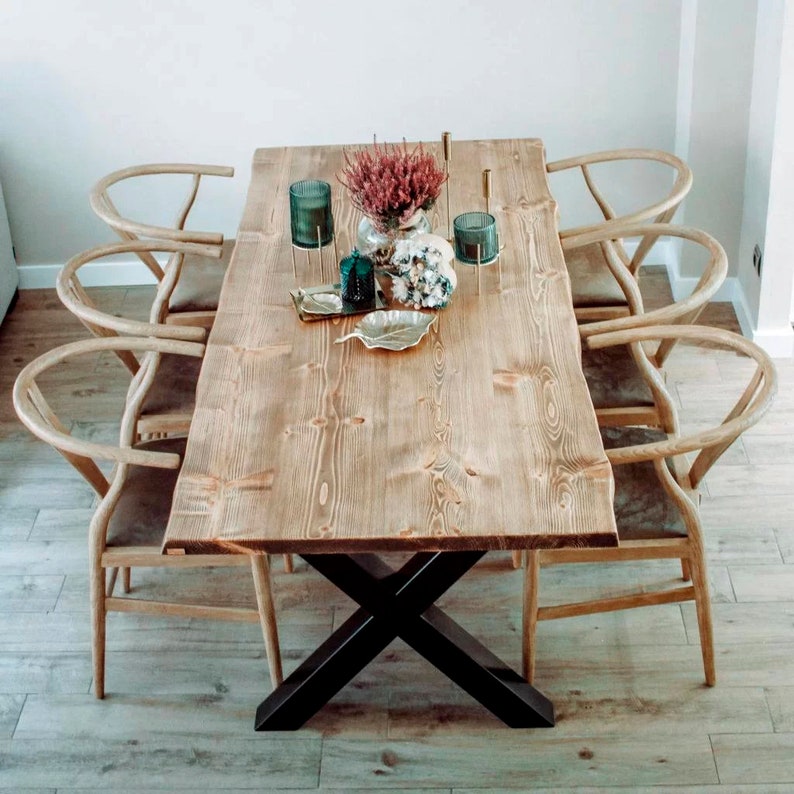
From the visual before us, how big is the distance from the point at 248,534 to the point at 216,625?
3.28ft

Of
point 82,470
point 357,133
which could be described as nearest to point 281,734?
point 82,470

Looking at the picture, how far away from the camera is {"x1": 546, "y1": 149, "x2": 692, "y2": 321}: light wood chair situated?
339cm

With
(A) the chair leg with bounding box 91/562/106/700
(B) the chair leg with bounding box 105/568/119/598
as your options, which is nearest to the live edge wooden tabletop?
(A) the chair leg with bounding box 91/562/106/700

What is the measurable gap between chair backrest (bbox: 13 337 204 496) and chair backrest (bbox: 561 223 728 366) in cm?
107

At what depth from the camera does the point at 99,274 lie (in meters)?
4.67

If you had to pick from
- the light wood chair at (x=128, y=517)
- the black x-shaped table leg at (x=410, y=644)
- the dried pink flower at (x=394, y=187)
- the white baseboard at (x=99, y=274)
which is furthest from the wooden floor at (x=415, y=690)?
the white baseboard at (x=99, y=274)

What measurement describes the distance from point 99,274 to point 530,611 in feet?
8.49

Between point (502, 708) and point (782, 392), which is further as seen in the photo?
point (782, 392)

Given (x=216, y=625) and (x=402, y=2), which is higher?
(x=402, y=2)

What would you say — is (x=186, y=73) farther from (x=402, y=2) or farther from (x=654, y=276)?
(x=654, y=276)

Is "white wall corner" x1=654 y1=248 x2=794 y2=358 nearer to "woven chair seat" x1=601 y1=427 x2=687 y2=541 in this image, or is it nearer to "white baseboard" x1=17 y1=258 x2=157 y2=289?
"woven chair seat" x1=601 y1=427 x2=687 y2=541

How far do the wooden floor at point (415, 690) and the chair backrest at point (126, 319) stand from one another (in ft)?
2.08

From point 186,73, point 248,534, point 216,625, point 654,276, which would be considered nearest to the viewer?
point 248,534

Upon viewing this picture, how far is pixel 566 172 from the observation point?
440 cm
